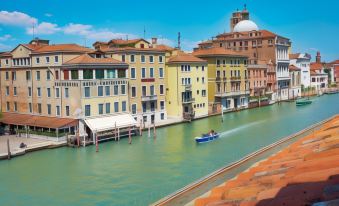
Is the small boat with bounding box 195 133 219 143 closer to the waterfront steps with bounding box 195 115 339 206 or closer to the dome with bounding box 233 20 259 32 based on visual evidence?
the waterfront steps with bounding box 195 115 339 206

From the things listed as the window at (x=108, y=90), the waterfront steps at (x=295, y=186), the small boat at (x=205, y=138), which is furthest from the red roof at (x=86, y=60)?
the waterfront steps at (x=295, y=186)

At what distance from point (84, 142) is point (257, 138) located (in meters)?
12.0

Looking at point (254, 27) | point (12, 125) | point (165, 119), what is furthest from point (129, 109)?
point (254, 27)

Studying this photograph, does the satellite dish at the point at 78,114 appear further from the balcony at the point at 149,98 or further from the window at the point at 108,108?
the balcony at the point at 149,98

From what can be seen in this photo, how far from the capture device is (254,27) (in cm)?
7312

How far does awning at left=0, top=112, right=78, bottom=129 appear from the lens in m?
28.6

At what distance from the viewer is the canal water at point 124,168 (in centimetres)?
1680

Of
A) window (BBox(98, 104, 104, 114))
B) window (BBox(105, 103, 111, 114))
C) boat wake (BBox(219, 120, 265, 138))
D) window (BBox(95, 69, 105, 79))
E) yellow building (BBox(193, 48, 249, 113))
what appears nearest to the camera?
window (BBox(95, 69, 105, 79))

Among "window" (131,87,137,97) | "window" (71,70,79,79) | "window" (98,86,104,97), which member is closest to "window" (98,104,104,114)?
"window" (98,86,104,97)

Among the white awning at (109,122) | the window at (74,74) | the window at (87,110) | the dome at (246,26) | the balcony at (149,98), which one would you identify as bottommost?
the white awning at (109,122)

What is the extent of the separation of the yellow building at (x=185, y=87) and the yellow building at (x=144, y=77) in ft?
5.09

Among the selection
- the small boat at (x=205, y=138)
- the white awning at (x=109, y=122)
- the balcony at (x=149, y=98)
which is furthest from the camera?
the balcony at (x=149, y=98)

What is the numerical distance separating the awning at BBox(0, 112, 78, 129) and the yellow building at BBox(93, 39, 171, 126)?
6.79m

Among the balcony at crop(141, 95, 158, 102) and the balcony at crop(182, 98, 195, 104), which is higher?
the balcony at crop(141, 95, 158, 102)
